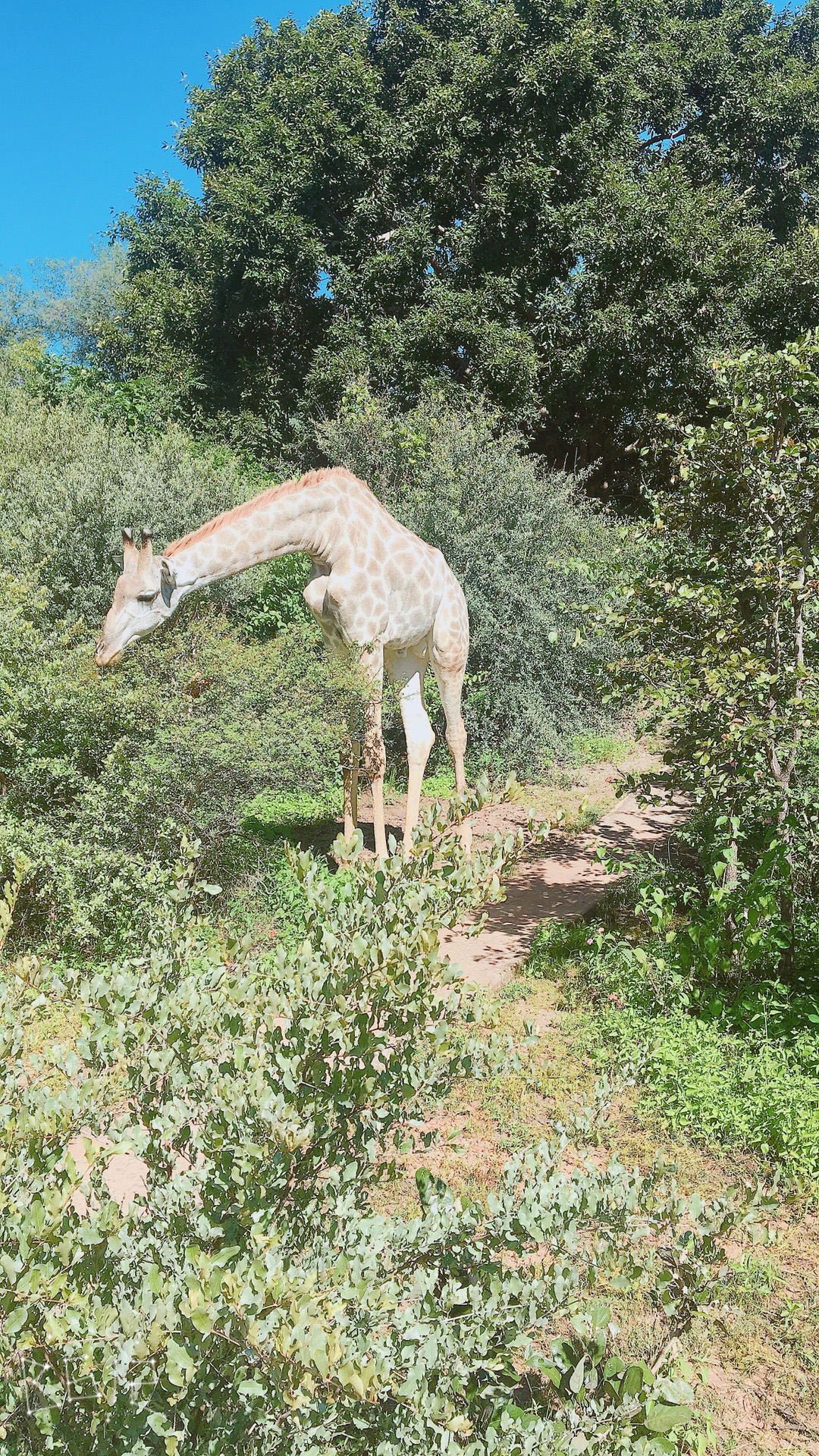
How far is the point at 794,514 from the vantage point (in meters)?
4.59

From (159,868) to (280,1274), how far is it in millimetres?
4055

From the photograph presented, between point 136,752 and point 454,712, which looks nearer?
point 136,752

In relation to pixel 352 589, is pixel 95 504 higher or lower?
higher

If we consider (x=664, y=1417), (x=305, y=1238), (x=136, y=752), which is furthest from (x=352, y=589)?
(x=664, y=1417)

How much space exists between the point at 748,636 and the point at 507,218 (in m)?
11.7

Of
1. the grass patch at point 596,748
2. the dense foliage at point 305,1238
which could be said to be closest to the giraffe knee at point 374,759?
the dense foliage at point 305,1238

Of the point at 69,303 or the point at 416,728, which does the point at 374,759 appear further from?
the point at 69,303

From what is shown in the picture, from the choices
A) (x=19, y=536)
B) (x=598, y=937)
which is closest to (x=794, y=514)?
(x=598, y=937)

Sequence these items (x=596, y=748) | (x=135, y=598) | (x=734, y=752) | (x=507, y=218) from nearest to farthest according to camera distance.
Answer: (x=734, y=752)
(x=135, y=598)
(x=596, y=748)
(x=507, y=218)

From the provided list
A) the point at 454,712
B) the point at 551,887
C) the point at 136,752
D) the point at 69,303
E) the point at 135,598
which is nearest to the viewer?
the point at 135,598

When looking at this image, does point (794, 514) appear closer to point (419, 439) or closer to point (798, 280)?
point (419, 439)

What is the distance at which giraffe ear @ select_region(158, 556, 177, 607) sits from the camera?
203 inches

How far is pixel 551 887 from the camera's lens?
6816 mm

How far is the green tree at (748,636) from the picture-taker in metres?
4.38
